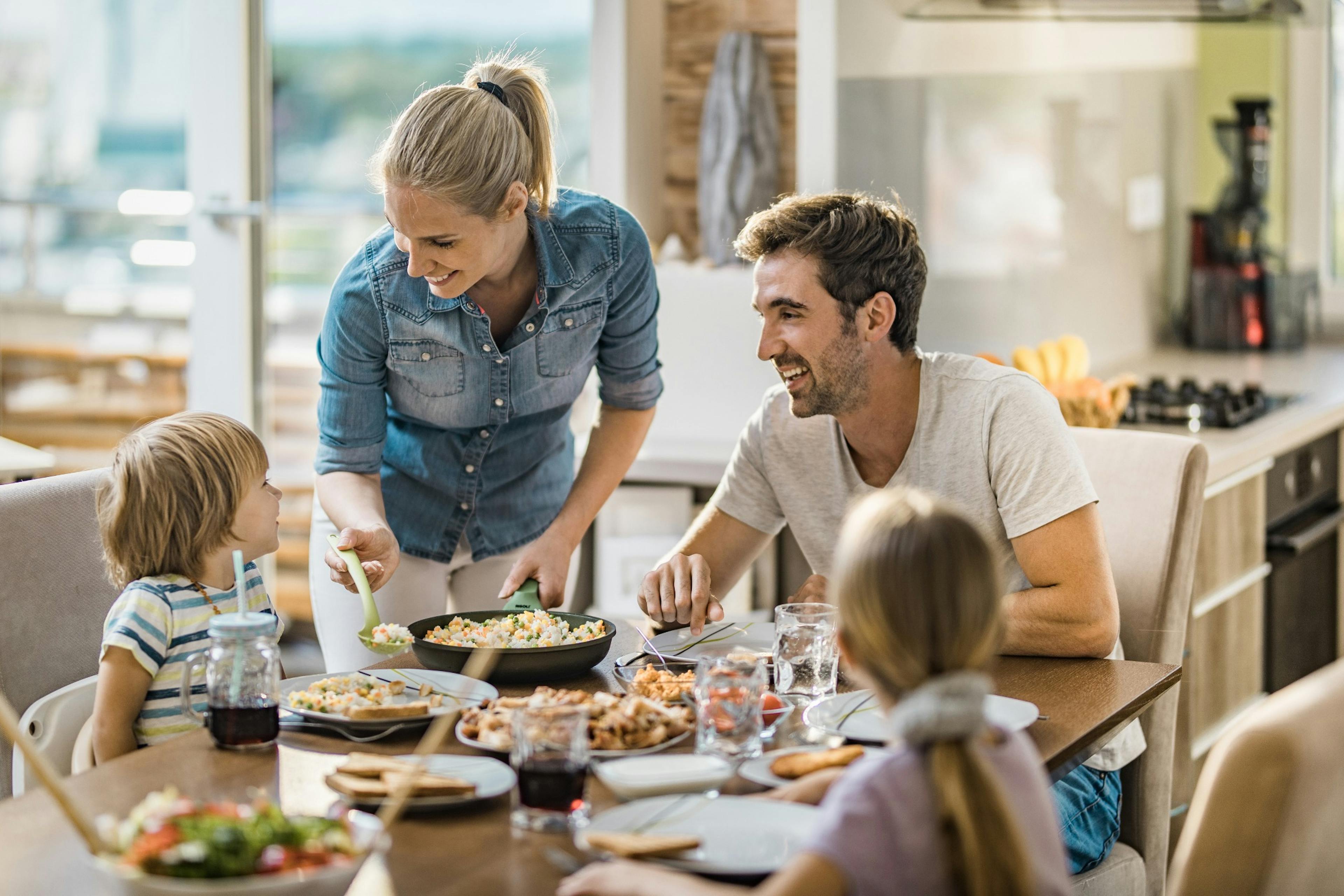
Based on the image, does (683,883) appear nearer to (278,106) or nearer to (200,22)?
(200,22)

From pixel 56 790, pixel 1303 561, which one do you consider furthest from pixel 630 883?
pixel 1303 561

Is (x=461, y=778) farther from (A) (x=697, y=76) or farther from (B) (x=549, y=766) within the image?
(A) (x=697, y=76)

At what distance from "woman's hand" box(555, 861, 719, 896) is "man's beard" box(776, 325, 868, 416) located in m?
0.92

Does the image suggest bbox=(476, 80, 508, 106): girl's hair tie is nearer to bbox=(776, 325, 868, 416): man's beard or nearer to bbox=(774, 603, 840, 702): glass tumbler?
bbox=(776, 325, 868, 416): man's beard

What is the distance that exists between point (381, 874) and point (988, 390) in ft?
3.47

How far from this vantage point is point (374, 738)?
4.77 feet

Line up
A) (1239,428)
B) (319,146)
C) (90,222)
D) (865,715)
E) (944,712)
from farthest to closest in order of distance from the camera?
(319,146), (90,222), (1239,428), (865,715), (944,712)

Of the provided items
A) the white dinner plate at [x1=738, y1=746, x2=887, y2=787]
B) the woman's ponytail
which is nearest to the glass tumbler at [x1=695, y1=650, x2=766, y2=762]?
the white dinner plate at [x1=738, y1=746, x2=887, y2=787]

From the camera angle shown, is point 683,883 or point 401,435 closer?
point 683,883

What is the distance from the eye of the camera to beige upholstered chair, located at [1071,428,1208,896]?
6.34 ft

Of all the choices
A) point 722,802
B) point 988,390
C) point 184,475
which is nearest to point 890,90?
point 988,390

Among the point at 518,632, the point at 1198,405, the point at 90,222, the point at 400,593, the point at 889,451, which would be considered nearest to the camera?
the point at 518,632

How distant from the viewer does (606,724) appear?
142 cm

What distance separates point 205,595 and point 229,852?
688mm
